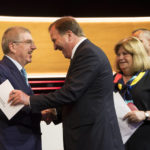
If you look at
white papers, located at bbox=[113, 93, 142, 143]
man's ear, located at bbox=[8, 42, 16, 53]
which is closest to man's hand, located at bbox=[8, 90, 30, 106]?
man's ear, located at bbox=[8, 42, 16, 53]

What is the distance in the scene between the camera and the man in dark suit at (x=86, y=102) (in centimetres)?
194

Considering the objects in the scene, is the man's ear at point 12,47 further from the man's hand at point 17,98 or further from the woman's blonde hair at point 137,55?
the woman's blonde hair at point 137,55

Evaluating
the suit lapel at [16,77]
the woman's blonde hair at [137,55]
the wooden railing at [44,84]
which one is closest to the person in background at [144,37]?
the woman's blonde hair at [137,55]

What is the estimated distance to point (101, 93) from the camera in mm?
1984

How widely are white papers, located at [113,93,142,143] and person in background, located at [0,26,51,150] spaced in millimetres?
581

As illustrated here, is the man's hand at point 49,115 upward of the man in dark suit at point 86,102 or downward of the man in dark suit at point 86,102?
downward

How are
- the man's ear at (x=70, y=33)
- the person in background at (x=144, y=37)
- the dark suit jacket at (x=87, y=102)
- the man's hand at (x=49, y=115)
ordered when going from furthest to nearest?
the person in background at (x=144, y=37) < the man's hand at (x=49, y=115) < the man's ear at (x=70, y=33) < the dark suit jacket at (x=87, y=102)
